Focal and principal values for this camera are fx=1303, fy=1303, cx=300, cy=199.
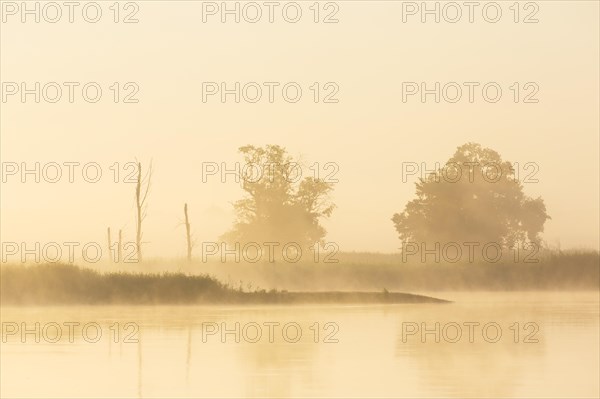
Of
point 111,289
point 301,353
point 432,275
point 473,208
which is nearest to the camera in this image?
point 301,353

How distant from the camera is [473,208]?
276 feet

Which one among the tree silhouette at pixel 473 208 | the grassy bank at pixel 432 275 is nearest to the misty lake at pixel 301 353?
the grassy bank at pixel 432 275

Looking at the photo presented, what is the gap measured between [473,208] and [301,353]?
195 ft

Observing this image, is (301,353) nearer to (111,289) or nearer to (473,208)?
(111,289)

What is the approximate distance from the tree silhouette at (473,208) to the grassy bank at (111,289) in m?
35.1

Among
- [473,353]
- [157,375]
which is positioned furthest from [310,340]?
[157,375]

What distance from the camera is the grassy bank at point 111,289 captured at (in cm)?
4756

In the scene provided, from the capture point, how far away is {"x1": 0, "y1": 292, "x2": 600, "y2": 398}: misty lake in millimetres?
19703

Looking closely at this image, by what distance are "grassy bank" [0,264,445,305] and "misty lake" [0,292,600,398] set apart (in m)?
4.57

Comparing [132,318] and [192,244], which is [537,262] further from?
[132,318]

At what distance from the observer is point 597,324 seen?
34531mm

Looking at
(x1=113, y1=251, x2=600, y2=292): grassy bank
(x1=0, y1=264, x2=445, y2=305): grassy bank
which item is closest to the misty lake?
(x1=0, y1=264, x2=445, y2=305): grassy bank

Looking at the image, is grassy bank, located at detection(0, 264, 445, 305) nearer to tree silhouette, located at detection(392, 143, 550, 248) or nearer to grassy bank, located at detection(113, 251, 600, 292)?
grassy bank, located at detection(113, 251, 600, 292)

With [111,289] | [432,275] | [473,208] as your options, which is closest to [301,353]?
[111,289]
